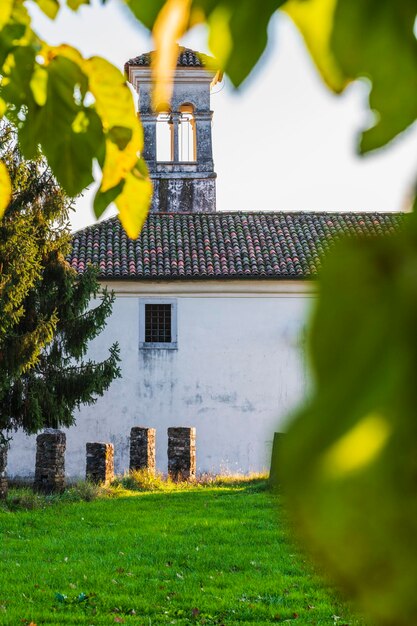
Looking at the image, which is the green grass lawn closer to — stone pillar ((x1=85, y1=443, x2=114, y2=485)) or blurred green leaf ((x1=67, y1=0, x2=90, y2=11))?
stone pillar ((x1=85, y1=443, x2=114, y2=485))

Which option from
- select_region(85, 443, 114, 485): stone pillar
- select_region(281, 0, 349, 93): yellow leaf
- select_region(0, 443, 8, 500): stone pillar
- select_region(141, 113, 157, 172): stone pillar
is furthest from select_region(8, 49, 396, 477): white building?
select_region(281, 0, 349, 93): yellow leaf

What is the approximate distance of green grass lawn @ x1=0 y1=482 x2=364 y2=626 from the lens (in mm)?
→ 6809

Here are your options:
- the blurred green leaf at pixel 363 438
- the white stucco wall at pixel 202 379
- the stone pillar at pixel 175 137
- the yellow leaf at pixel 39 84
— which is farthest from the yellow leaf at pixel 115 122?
the stone pillar at pixel 175 137

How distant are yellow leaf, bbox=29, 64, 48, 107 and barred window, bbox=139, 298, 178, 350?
20.7 m

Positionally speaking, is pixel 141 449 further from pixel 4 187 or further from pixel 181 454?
pixel 4 187

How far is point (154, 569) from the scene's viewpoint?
8398 mm

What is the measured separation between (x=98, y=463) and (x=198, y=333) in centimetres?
724

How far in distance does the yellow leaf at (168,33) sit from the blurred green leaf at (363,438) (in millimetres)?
464

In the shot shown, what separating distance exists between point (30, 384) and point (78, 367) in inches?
53.6

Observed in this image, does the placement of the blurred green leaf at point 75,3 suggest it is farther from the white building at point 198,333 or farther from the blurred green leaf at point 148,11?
the white building at point 198,333

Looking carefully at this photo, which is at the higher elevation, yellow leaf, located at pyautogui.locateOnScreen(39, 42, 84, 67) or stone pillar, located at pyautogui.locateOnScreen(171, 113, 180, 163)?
stone pillar, located at pyautogui.locateOnScreen(171, 113, 180, 163)

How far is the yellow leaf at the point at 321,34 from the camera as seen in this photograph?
0.58 meters

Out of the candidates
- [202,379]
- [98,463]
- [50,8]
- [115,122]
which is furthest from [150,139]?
[115,122]

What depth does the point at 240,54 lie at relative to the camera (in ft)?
2.46
